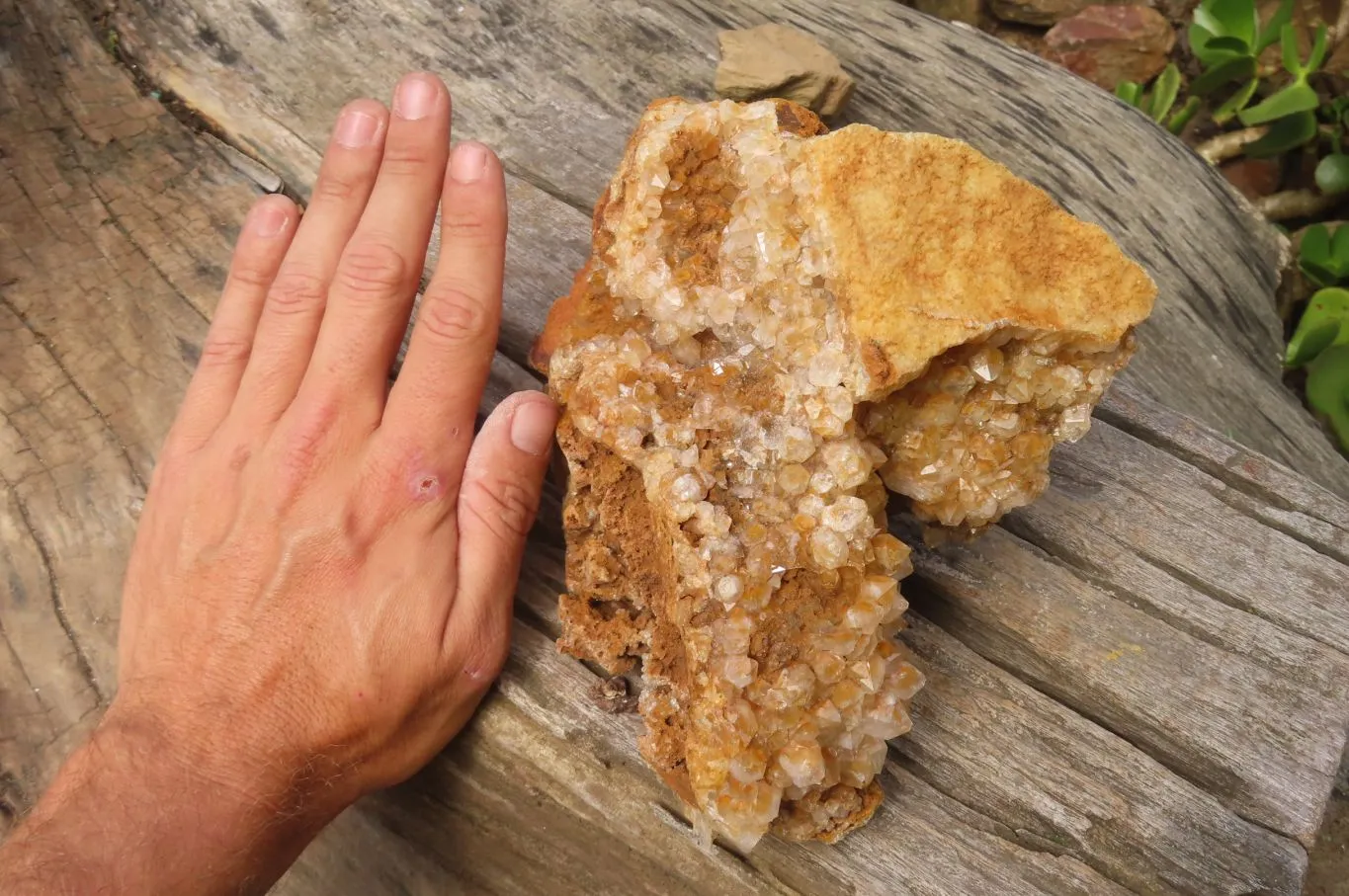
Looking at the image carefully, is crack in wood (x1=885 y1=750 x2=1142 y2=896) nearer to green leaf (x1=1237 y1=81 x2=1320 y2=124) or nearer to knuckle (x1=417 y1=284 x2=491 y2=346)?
knuckle (x1=417 y1=284 x2=491 y2=346)

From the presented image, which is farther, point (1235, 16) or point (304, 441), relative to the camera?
point (1235, 16)

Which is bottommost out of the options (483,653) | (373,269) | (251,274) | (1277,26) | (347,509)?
(483,653)

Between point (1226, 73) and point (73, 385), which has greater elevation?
point (1226, 73)

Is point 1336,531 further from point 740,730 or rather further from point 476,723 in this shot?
point 476,723

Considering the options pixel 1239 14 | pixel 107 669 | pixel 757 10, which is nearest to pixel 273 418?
pixel 107 669

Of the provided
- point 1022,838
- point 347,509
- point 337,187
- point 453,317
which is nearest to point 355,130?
point 337,187

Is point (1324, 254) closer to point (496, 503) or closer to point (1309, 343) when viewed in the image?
point (1309, 343)

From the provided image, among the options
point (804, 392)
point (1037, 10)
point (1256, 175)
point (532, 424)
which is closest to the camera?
Answer: point (804, 392)

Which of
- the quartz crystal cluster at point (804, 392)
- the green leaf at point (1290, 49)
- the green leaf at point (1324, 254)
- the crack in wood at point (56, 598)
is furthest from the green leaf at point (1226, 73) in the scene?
the crack in wood at point (56, 598)
